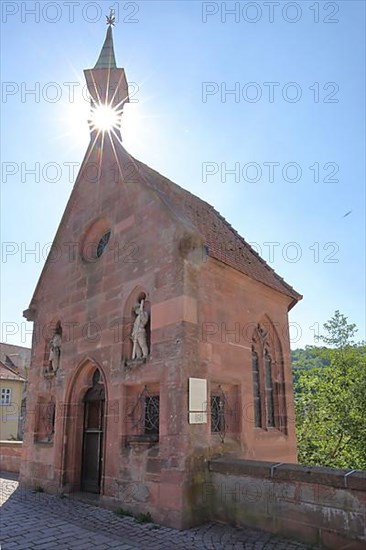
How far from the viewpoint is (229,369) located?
931 centimetres

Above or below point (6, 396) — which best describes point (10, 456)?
below

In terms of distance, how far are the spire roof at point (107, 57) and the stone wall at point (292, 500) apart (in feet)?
42.4

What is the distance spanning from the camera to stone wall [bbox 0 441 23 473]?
13.9 m

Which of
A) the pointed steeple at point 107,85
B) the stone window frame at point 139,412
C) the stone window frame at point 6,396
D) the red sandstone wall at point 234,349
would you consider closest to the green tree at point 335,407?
the red sandstone wall at point 234,349

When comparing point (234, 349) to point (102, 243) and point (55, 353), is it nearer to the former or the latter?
point (102, 243)

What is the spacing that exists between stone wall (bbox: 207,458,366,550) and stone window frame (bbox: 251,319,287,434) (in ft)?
9.84

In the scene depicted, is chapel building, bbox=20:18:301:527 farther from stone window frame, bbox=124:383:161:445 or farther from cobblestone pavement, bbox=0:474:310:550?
cobblestone pavement, bbox=0:474:310:550

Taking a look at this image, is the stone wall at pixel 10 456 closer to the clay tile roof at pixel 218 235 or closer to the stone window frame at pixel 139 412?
the stone window frame at pixel 139 412

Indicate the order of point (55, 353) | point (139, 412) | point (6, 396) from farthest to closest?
point (6, 396) < point (55, 353) < point (139, 412)

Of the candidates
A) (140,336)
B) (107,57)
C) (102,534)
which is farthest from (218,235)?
(107,57)

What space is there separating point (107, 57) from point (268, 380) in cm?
1198

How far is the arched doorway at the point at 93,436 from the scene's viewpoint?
10.3 meters

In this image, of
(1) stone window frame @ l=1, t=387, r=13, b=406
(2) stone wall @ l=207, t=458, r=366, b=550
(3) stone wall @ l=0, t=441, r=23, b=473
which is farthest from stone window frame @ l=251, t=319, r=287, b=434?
(1) stone window frame @ l=1, t=387, r=13, b=406

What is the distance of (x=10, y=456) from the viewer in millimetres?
14242
